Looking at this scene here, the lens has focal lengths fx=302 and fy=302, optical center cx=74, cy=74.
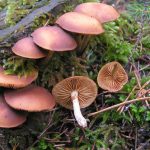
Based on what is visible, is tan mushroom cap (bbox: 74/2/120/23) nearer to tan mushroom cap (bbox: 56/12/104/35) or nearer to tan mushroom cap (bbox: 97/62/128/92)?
tan mushroom cap (bbox: 56/12/104/35)

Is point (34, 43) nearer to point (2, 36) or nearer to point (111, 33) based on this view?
point (2, 36)

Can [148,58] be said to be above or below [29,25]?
below

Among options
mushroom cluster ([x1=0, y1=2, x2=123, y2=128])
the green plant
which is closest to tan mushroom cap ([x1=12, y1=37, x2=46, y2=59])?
mushroom cluster ([x1=0, y1=2, x2=123, y2=128])

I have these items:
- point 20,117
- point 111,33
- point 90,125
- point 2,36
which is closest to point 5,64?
point 2,36

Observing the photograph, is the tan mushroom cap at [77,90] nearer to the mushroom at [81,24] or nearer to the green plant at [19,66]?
the green plant at [19,66]

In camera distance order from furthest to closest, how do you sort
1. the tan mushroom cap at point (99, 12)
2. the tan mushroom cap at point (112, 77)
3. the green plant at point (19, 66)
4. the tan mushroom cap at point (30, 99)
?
1. the tan mushroom cap at point (112, 77)
2. the tan mushroom cap at point (99, 12)
3. the green plant at point (19, 66)
4. the tan mushroom cap at point (30, 99)

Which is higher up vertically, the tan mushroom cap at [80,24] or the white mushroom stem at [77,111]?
the tan mushroom cap at [80,24]

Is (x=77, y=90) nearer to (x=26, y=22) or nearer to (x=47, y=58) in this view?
(x=47, y=58)

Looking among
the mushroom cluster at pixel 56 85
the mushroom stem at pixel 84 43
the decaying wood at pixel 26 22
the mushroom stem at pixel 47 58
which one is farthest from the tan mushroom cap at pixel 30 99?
the mushroom stem at pixel 84 43
